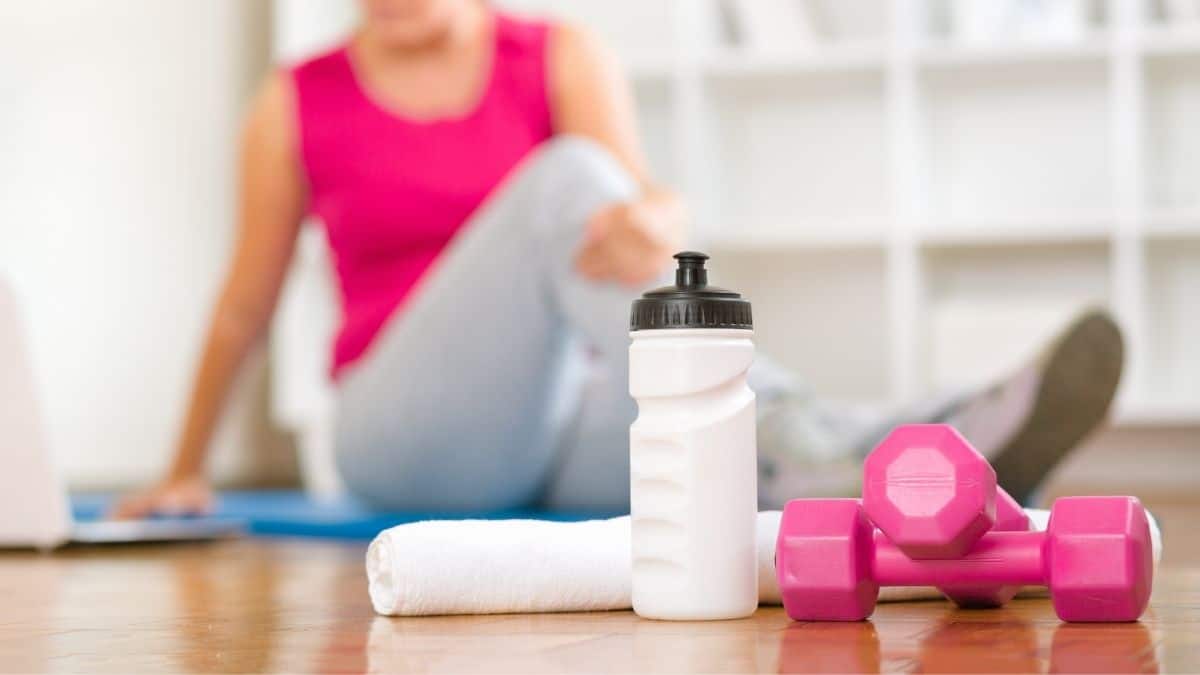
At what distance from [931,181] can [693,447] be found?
8.58 ft

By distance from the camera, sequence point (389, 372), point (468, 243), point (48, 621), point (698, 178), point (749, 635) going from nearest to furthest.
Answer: point (749, 635)
point (48, 621)
point (468, 243)
point (389, 372)
point (698, 178)

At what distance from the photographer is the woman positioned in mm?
1636

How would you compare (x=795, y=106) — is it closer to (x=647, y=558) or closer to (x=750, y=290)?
(x=750, y=290)

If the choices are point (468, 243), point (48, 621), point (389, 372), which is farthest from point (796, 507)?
point (389, 372)

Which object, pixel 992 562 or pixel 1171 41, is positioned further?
pixel 1171 41

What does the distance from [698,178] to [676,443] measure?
8.03ft

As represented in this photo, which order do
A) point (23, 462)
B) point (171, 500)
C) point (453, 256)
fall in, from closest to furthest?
point (23, 462) < point (453, 256) < point (171, 500)

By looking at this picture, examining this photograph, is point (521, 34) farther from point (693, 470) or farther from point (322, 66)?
point (693, 470)

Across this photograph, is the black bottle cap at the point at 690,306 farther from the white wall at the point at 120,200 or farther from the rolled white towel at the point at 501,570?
the white wall at the point at 120,200

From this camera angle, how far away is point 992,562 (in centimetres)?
80

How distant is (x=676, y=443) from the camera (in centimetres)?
80

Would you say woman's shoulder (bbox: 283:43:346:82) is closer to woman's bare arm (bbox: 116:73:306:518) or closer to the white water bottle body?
woman's bare arm (bbox: 116:73:306:518)

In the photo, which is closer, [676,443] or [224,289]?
[676,443]

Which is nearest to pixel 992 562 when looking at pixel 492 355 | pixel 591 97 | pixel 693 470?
pixel 693 470
